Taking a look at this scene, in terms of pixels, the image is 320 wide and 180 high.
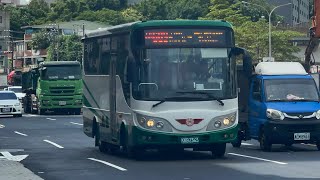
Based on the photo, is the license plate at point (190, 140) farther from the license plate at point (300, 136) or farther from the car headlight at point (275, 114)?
the license plate at point (300, 136)

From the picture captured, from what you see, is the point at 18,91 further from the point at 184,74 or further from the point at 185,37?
the point at 184,74

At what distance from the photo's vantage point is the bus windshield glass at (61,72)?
196 feet

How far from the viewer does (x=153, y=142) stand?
23844 millimetres

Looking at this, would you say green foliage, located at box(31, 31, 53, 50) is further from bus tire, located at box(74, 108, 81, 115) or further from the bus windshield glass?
the bus windshield glass

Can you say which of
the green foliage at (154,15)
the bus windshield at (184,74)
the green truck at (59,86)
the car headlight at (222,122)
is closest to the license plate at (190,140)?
the car headlight at (222,122)

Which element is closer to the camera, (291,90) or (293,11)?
(291,90)

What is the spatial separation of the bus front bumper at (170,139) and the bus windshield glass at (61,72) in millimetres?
35976

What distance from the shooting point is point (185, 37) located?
24.4 metres

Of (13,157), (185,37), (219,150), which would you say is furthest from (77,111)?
(185,37)

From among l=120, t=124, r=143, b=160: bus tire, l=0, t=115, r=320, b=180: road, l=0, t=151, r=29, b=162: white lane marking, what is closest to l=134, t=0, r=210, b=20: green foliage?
l=0, t=115, r=320, b=180: road

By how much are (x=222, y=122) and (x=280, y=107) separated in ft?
11.3

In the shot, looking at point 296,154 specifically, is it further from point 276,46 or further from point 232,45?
point 276,46

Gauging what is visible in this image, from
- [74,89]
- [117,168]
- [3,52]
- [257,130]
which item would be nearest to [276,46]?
[74,89]

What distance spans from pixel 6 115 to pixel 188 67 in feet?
127
